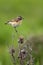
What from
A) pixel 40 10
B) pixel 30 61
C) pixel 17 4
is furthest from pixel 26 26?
pixel 30 61

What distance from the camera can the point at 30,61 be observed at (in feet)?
14.8

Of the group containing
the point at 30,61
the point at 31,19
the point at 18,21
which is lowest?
the point at 30,61

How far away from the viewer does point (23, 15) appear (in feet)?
36.6

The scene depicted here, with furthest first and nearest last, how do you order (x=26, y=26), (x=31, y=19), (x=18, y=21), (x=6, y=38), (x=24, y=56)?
(x=31, y=19) < (x=26, y=26) < (x=6, y=38) < (x=18, y=21) < (x=24, y=56)

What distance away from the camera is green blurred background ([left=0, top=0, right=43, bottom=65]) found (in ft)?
28.0

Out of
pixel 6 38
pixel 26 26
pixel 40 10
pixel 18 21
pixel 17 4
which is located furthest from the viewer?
pixel 17 4

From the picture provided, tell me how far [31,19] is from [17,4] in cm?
221

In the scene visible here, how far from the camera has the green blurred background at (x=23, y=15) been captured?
8539 millimetres

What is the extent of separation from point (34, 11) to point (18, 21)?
6.63 meters

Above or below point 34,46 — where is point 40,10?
above

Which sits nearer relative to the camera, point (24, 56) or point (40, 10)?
point (24, 56)

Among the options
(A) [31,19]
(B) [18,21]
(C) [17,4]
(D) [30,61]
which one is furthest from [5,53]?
(C) [17,4]

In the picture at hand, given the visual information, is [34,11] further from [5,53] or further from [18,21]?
[18,21]

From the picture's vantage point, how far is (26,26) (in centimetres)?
948
